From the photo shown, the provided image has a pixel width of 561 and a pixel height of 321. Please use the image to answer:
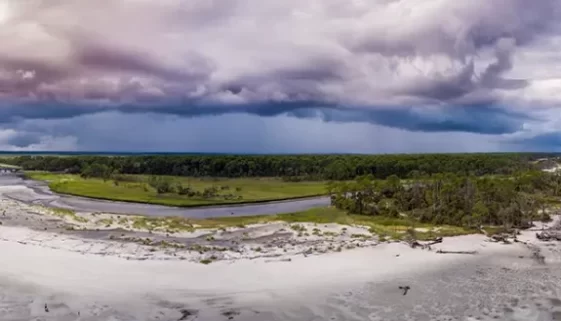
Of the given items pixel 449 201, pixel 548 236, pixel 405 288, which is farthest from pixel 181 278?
pixel 449 201

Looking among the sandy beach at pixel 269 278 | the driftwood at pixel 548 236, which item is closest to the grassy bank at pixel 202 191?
the sandy beach at pixel 269 278

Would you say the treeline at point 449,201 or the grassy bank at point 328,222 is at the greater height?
the treeline at point 449,201

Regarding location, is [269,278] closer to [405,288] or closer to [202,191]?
[405,288]

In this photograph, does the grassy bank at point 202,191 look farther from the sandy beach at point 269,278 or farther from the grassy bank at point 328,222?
the sandy beach at point 269,278

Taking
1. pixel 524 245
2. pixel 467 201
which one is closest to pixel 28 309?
pixel 524 245

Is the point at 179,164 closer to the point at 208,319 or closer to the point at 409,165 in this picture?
the point at 409,165

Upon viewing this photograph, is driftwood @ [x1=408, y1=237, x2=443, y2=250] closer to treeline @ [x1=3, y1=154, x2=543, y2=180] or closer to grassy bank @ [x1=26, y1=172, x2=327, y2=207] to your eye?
grassy bank @ [x1=26, y1=172, x2=327, y2=207]
